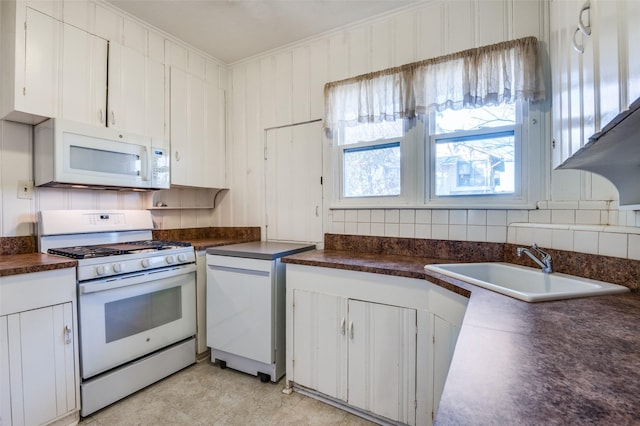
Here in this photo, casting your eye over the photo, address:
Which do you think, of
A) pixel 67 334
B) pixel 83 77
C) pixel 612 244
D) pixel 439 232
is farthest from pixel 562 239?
pixel 83 77

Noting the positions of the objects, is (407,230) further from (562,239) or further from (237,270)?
(237,270)

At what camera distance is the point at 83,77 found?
196 cm

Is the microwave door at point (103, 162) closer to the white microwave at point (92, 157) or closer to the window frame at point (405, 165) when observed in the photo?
the white microwave at point (92, 157)

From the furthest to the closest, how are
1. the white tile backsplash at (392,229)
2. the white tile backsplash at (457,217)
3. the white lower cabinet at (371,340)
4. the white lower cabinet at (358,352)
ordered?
the white tile backsplash at (392,229), the white tile backsplash at (457,217), the white lower cabinet at (358,352), the white lower cabinet at (371,340)

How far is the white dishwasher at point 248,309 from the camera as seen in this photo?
2.02 meters

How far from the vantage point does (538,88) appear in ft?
5.47

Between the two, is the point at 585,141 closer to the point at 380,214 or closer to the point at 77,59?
the point at 380,214

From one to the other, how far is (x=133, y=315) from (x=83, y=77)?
1605 mm

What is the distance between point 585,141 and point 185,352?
2574mm

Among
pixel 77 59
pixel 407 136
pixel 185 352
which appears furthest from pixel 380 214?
pixel 77 59

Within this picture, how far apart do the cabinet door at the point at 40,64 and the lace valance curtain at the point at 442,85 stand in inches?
70.1

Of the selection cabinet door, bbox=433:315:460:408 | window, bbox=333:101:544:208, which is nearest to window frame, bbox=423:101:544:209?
window, bbox=333:101:544:208

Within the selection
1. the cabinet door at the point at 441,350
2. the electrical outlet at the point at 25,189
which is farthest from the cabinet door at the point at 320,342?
the electrical outlet at the point at 25,189

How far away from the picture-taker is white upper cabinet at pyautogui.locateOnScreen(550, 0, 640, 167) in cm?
63
